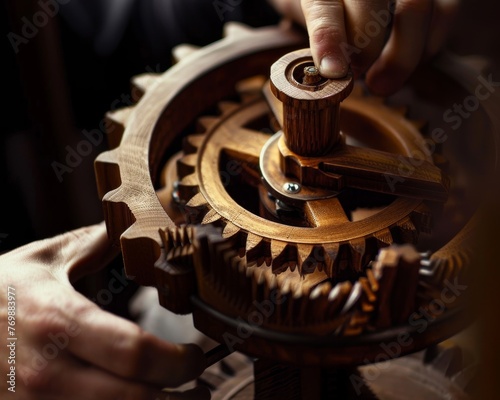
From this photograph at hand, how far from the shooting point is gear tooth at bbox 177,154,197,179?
1.31m

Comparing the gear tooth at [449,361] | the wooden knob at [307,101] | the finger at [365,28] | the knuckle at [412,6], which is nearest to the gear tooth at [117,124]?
the wooden knob at [307,101]

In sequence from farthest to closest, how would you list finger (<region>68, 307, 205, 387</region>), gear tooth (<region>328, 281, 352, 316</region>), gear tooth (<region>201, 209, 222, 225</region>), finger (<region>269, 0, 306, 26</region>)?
1. finger (<region>269, 0, 306, 26</region>)
2. gear tooth (<region>201, 209, 222, 225</region>)
3. finger (<region>68, 307, 205, 387</region>)
4. gear tooth (<region>328, 281, 352, 316</region>)

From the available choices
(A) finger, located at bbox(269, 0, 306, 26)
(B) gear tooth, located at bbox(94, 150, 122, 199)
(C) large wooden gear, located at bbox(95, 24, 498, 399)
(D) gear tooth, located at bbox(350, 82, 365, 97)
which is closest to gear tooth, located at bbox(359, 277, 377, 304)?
(C) large wooden gear, located at bbox(95, 24, 498, 399)

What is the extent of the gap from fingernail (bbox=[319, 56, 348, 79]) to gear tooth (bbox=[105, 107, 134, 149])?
39 cm

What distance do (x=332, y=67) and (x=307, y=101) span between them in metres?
0.08

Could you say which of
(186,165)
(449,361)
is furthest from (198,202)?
(449,361)

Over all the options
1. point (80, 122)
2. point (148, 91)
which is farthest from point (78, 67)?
point (148, 91)

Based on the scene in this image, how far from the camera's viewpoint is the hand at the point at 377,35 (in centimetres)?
120

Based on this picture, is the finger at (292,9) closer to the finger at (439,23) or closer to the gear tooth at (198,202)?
the finger at (439,23)

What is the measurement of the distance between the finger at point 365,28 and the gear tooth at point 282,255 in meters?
0.39

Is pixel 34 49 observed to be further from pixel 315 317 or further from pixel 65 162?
pixel 315 317

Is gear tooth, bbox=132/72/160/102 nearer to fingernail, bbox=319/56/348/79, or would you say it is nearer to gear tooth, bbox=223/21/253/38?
gear tooth, bbox=223/21/253/38

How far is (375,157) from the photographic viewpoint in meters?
1.21

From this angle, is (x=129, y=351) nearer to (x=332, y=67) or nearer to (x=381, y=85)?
(x=332, y=67)
